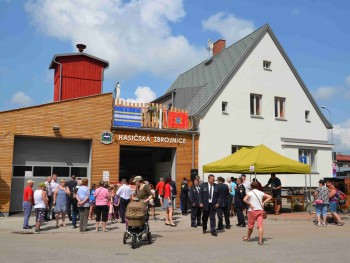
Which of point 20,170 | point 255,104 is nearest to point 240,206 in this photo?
point 20,170

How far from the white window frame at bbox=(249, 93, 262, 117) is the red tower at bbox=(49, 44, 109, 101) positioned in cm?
956

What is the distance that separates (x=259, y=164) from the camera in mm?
17234

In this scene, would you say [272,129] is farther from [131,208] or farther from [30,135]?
[131,208]

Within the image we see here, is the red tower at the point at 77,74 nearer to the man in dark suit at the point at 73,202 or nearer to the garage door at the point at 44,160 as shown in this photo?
the garage door at the point at 44,160

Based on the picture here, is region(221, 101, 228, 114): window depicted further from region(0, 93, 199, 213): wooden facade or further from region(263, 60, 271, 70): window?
region(263, 60, 271, 70): window

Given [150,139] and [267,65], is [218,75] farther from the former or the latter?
[150,139]

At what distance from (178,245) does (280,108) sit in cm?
1824

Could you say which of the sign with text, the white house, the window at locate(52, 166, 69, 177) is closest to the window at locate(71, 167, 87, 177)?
the window at locate(52, 166, 69, 177)

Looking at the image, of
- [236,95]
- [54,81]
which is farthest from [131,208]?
[54,81]

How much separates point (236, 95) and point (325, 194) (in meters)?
11.1

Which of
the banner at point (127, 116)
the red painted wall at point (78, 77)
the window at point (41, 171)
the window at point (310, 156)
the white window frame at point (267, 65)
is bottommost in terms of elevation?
the window at point (41, 171)

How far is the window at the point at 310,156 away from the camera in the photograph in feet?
85.8

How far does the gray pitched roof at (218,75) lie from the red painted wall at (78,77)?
5858 mm

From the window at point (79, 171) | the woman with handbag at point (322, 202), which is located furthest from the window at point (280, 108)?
the window at point (79, 171)
